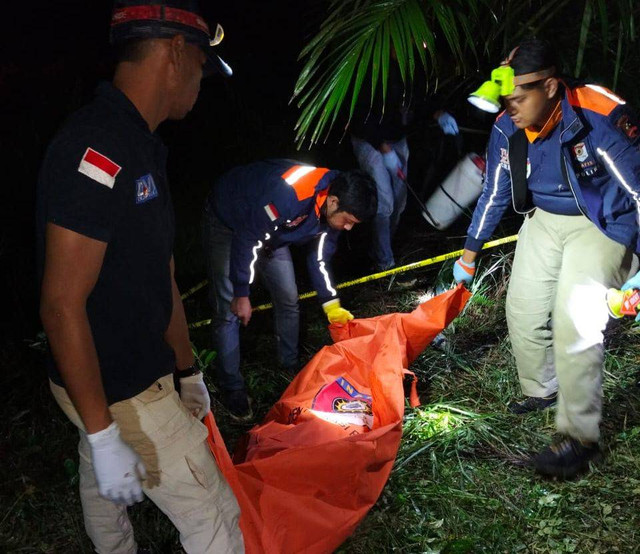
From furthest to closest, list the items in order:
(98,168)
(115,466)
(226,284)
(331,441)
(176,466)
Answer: (226,284)
(331,441)
(176,466)
(115,466)
(98,168)

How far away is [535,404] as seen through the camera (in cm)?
291

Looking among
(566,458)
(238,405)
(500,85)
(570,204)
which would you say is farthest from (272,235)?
(566,458)

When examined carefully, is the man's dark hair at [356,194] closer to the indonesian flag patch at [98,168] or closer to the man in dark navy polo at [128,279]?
the man in dark navy polo at [128,279]

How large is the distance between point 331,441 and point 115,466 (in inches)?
36.5

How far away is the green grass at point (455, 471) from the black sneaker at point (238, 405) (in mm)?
55

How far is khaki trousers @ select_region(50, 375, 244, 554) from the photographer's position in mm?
1464

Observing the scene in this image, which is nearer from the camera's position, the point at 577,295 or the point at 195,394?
the point at 195,394

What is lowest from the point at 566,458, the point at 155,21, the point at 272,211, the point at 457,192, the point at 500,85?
the point at 566,458

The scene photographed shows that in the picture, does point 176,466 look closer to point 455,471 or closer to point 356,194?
point 455,471

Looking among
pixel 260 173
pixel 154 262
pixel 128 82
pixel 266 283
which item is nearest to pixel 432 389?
pixel 266 283

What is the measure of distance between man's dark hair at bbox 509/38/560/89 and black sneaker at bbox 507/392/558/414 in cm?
153

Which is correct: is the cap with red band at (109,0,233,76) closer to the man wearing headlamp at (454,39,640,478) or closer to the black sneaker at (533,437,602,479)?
the man wearing headlamp at (454,39,640,478)

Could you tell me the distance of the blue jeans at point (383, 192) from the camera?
14.7 feet

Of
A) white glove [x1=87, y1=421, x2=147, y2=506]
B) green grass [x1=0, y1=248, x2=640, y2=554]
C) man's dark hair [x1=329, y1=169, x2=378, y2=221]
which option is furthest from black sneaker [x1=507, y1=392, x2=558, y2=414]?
white glove [x1=87, y1=421, x2=147, y2=506]
